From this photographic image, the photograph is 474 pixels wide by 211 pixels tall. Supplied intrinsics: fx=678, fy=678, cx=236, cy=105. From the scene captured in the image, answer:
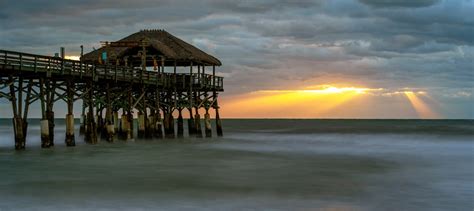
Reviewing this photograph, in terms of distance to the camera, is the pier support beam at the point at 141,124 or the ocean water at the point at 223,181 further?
the pier support beam at the point at 141,124

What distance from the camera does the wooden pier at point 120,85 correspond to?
94.0 feet

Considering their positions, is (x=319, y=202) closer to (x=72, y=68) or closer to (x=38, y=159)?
(x=38, y=159)

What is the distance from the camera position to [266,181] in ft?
69.5

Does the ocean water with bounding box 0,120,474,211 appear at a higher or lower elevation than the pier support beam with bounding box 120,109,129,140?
lower

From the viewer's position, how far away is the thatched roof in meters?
40.7

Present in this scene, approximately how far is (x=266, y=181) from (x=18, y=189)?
24.2ft

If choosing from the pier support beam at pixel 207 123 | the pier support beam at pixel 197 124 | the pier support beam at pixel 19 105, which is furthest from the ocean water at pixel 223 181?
the pier support beam at pixel 207 123

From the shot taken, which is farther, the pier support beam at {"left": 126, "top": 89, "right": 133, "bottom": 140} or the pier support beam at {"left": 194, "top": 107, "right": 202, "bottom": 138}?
the pier support beam at {"left": 194, "top": 107, "right": 202, "bottom": 138}

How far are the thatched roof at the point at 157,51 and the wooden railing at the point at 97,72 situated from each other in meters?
1.17

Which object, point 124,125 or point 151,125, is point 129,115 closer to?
point 124,125

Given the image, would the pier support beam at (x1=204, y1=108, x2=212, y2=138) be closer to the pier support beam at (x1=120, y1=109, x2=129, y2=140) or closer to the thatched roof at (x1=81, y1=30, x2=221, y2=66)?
the thatched roof at (x1=81, y1=30, x2=221, y2=66)

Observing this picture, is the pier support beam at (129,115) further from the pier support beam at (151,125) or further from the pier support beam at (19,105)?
the pier support beam at (19,105)

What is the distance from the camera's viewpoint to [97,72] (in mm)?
33094

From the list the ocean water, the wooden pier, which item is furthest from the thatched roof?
the ocean water
